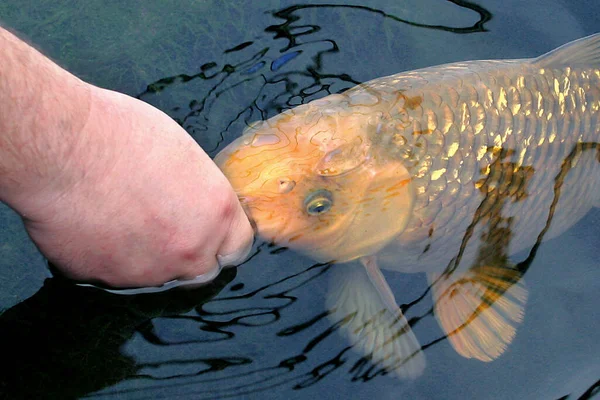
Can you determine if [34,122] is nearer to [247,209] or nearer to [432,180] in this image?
Result: [247,209]

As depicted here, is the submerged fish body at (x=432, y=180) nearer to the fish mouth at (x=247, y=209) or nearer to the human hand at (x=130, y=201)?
the fish mouth at (x=247, y=209)

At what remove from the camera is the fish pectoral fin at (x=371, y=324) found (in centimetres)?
230

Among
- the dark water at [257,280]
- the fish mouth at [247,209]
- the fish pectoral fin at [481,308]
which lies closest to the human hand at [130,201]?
the fish mouth at [247,209]

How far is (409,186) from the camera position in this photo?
2.36 metres

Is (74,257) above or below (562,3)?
below

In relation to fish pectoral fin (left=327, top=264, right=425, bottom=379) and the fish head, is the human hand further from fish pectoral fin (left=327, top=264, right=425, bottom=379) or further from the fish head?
fish pectoral fin (left=327, top=264, right=425, bottom=379)

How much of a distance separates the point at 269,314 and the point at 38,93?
1037 mm

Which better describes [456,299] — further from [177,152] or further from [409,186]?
[177,152]

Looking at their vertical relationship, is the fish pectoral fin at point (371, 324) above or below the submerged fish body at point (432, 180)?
below

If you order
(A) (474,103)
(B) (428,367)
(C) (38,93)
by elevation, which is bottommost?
(B) (428,367)

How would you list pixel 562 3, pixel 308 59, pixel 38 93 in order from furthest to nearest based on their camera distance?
pixel 562 3, pixel 308 59, pixel 38 93

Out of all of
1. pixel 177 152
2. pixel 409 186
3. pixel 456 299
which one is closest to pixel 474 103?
pixel 409 186

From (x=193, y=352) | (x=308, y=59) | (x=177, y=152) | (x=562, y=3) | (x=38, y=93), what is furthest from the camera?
(x=562, y=3)

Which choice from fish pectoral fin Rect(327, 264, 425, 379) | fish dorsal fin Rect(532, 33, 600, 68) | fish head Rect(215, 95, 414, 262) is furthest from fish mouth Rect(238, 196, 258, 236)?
fish dorsal fin Rect(532, 33, 600, 68)
